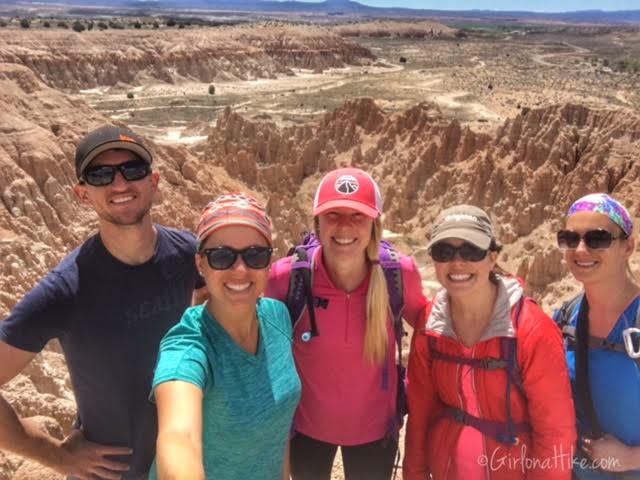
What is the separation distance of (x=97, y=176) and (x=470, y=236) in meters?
2.19

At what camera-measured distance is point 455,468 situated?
3.54 metres

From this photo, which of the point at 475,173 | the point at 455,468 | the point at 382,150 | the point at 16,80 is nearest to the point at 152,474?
the point at 455,468

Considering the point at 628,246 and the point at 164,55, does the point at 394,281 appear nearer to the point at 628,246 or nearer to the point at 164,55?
the point at 628,246

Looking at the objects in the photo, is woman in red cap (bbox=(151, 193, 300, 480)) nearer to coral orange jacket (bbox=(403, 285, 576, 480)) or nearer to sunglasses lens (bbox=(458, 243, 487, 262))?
coral orange jacket (bbox=(403, 285, 576, 480))

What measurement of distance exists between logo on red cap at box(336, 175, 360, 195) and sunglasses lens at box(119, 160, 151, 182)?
1189mm

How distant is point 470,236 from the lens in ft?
11.0

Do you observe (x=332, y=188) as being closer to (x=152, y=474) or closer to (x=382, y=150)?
(x=152, y=474)

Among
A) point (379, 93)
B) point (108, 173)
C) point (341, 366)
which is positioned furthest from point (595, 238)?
point (379, 93)

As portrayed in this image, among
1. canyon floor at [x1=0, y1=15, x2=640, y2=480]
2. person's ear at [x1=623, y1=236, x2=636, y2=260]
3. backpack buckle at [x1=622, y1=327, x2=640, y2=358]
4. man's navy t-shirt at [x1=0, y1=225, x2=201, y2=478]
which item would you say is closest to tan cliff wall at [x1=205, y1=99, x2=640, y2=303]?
canyon floor at [x1=0, y1=15, x2=640, y2=480]

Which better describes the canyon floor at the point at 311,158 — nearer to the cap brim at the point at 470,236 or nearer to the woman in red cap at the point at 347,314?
the woman in red cap at the point at 347,314

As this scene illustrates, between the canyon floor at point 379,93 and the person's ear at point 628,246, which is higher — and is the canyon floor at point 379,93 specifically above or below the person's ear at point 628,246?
below

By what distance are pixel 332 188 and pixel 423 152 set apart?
2015cm

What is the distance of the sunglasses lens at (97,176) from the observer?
11.6ft

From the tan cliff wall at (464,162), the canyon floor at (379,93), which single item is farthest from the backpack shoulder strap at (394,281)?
the canyon floor at (379,93)
